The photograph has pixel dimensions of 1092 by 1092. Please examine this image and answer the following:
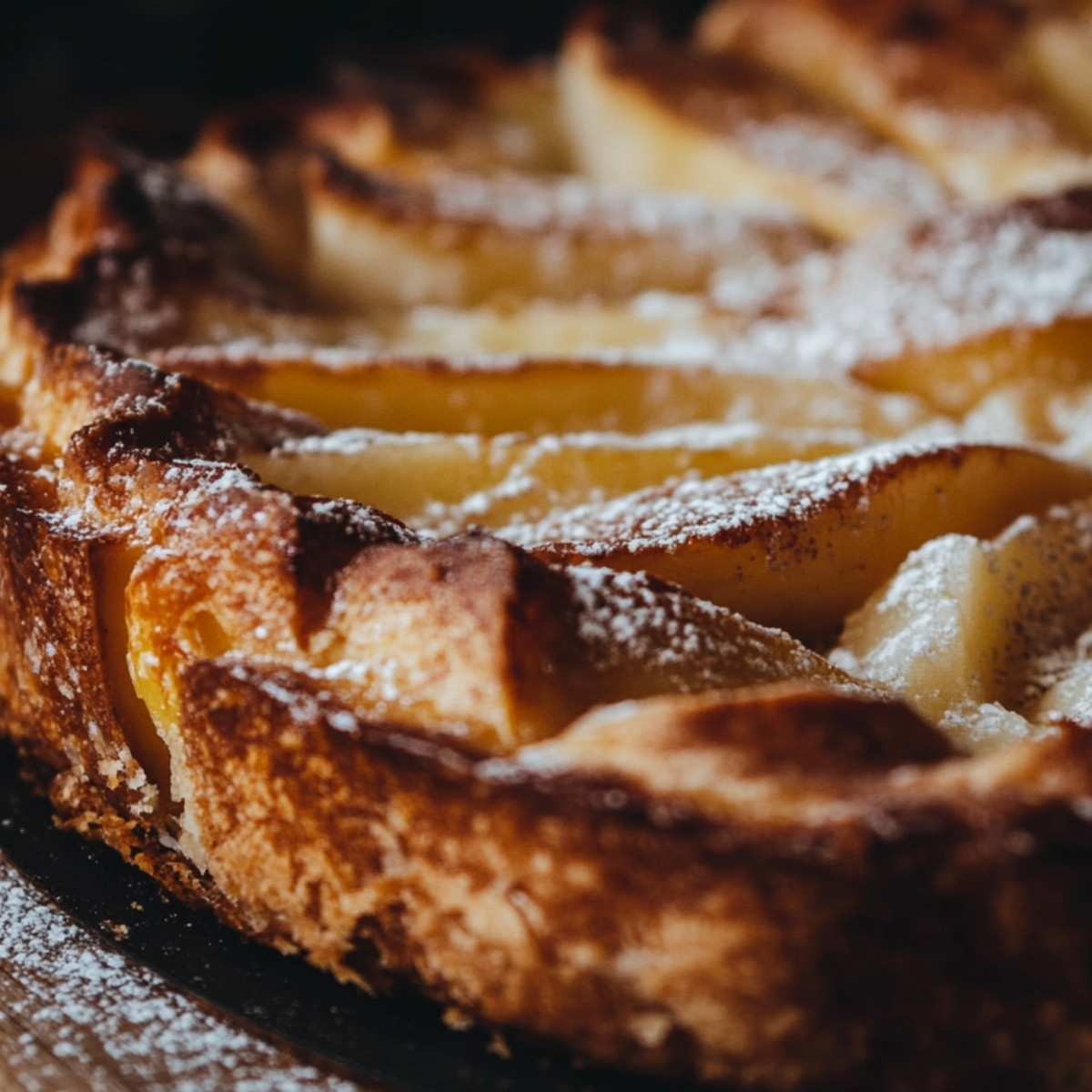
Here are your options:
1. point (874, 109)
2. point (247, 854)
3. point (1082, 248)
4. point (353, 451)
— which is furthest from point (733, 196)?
point (247, 854)

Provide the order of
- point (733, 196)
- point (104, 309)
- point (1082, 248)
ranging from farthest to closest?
point (733, 196)
point (1082, 248)
point (104, 309)

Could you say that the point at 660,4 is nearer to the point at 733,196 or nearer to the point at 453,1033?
the point at 733,196

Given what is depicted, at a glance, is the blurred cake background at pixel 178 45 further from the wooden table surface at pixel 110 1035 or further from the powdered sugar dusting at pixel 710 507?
the wooden table surface at pixel 110 1035

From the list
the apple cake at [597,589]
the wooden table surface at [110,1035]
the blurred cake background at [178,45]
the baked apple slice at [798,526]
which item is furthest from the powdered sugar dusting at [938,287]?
the blurred cake background at [178,45]

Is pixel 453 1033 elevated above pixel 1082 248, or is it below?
below

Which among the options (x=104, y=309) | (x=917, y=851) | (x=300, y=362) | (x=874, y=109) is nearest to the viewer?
(x=917, y=851)

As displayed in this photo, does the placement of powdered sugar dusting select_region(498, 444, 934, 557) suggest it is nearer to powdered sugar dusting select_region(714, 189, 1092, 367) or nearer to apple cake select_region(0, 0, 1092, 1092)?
apple cake select_region(0, 0, 1092, 1092)

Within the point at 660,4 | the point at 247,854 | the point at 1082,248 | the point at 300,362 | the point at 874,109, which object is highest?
the point at 660,4
